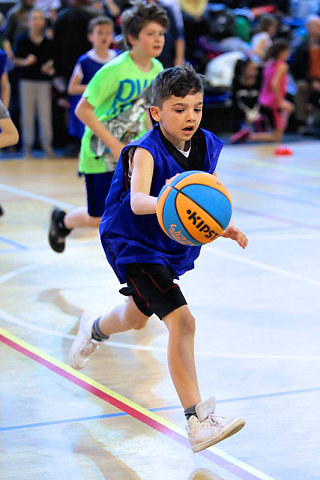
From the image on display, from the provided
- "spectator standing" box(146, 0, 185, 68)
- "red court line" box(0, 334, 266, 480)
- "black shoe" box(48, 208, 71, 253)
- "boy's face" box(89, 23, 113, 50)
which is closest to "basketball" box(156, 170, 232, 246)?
"red court line" box(0, 334, 266, 480)

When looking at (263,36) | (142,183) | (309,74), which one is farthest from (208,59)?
(142,183)

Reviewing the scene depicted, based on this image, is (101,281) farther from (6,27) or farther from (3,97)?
(6,27)

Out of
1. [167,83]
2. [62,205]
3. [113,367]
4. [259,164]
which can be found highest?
[167,83]

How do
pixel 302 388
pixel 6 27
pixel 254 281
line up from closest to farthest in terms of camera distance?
pixel 302 388 < pixel 254 281 < pixel 6 27

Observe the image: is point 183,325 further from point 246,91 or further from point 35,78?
point 246,91

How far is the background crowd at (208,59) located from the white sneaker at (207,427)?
24.4 feet

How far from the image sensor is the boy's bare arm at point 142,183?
139 inches

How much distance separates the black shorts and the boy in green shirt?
6.33 feet

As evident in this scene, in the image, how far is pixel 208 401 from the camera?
343cm

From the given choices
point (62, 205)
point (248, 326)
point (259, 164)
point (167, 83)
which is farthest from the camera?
point (259, 164)

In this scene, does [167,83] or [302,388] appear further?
[302,388]

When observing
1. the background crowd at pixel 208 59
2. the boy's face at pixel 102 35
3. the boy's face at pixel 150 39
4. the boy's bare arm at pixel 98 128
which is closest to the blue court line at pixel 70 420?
the boy's bare arm at pixel 98 128

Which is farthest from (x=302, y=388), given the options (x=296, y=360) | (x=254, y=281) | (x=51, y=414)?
(x=254, y=281)

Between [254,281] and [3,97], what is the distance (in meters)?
3.43
